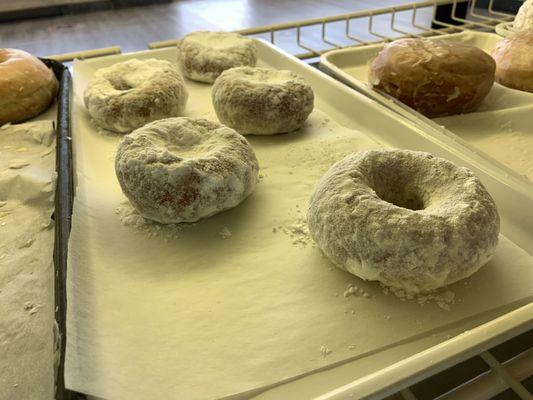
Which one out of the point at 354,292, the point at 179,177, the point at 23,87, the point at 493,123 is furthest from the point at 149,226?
the point at 493,123

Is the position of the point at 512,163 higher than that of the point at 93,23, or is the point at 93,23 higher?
the point at 512,163

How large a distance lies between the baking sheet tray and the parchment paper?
109mm

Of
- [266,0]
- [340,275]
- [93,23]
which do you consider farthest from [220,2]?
[340,275]

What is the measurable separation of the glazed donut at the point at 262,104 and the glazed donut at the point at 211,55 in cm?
24

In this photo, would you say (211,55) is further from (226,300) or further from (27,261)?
(226,300)

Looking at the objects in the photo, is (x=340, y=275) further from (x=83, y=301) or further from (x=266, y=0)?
(x=266, y=0)

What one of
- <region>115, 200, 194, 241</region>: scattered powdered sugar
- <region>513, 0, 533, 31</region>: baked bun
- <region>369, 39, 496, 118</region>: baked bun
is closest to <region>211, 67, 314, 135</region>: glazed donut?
<region>369, 39, 496, 118</region>: baked bun

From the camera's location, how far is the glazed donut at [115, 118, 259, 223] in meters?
0.88

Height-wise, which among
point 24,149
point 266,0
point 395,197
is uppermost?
point 395,197

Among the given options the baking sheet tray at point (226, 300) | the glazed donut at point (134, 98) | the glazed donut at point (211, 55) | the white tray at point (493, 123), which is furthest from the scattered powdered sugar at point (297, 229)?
the glazed donut at point (211, 55)

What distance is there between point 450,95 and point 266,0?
3414 millimetres

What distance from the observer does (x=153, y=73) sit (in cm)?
133

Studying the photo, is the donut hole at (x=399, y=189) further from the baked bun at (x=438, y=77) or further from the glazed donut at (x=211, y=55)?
the glazed donut at (x=211, y=55)

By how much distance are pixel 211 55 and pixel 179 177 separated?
71cm
